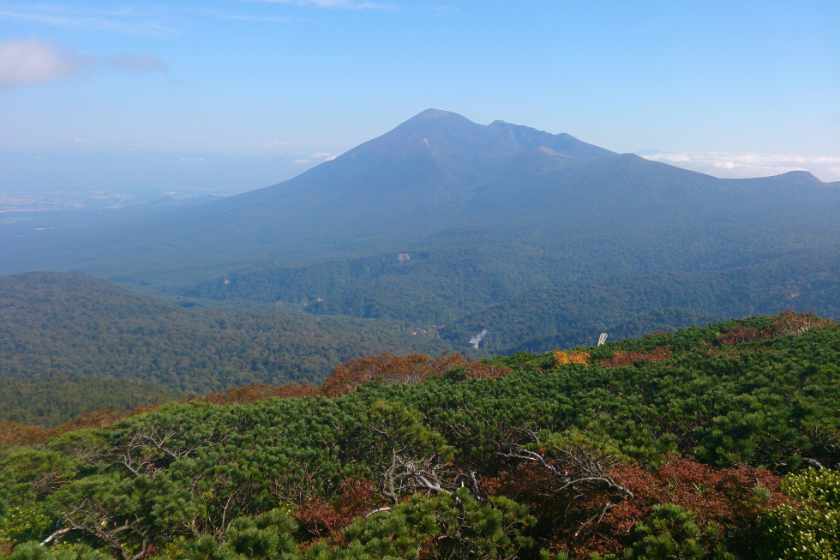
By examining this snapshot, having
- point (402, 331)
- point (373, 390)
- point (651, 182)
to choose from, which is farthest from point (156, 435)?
point (651, 182)

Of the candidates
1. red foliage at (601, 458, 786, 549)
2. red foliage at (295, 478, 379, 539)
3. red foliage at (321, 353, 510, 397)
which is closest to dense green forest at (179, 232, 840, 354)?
red foliage at (321, 353, 510, 397)

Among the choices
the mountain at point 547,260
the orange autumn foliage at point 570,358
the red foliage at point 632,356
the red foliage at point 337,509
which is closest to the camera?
the red foliage at point 337,509

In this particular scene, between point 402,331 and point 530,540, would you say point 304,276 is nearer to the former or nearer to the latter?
point 402,331

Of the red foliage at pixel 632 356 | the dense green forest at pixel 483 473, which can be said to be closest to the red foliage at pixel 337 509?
the dense green forest at pixel 483 473

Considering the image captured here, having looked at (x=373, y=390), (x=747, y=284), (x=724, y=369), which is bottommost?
(x=747, y=284)

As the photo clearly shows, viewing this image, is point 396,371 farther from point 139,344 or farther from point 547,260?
point 547,260

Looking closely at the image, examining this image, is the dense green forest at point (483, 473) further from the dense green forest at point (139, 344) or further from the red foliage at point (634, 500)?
the dense green forest at point (139, 344)
